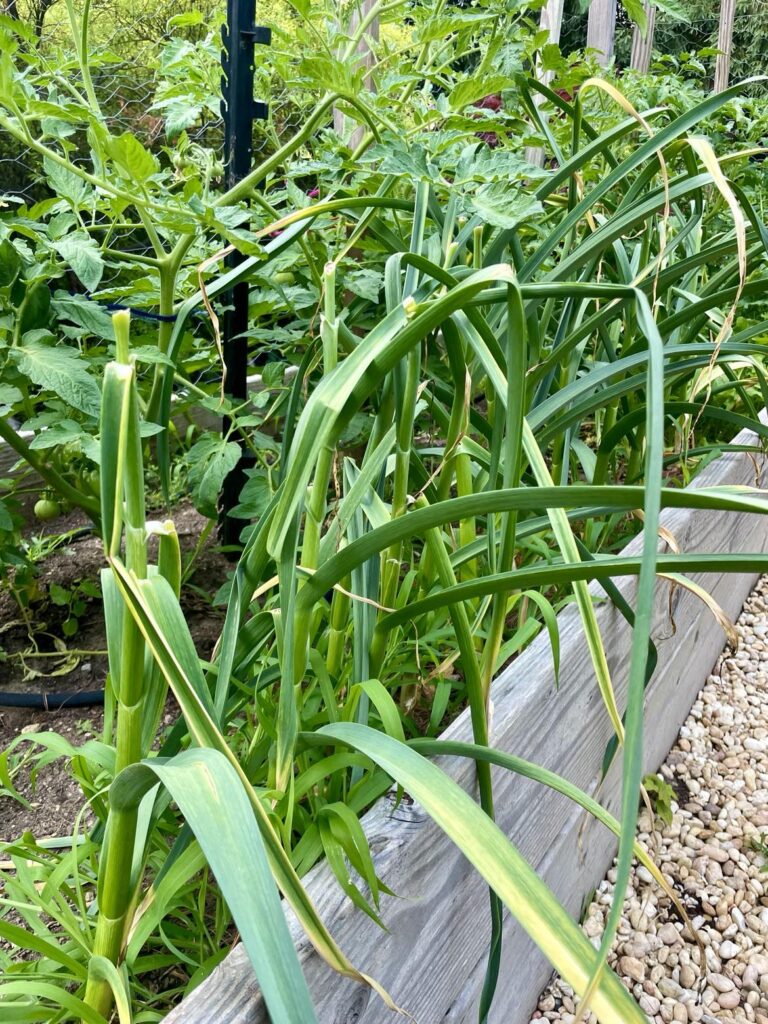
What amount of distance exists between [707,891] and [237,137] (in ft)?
4.64

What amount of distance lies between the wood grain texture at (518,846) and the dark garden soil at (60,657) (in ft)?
1.45

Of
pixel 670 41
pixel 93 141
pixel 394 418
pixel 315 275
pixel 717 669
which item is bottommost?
pixel 717 669

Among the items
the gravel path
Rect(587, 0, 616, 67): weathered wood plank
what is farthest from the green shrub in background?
Rect(587, 0, 616, 67): weathered wood plank

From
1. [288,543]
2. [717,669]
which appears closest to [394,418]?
[288,543]

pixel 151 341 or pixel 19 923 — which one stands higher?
pixel 151 341

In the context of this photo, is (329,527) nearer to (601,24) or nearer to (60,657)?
(60,657)

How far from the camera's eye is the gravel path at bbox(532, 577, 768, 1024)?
1.08m

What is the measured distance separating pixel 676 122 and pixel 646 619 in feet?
2.00

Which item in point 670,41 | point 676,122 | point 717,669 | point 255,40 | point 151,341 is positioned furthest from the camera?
point 670,41

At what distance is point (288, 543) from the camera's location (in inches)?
21.7

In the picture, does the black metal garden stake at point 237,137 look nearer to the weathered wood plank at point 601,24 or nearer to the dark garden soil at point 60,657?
the dark garden soil at point 60,657

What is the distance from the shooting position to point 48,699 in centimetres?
107

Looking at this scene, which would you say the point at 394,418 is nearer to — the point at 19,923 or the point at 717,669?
the point at 19,923

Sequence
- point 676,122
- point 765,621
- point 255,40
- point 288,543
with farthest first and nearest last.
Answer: point 765,621 < point 255,40 < point 676,122 < point 288,543
